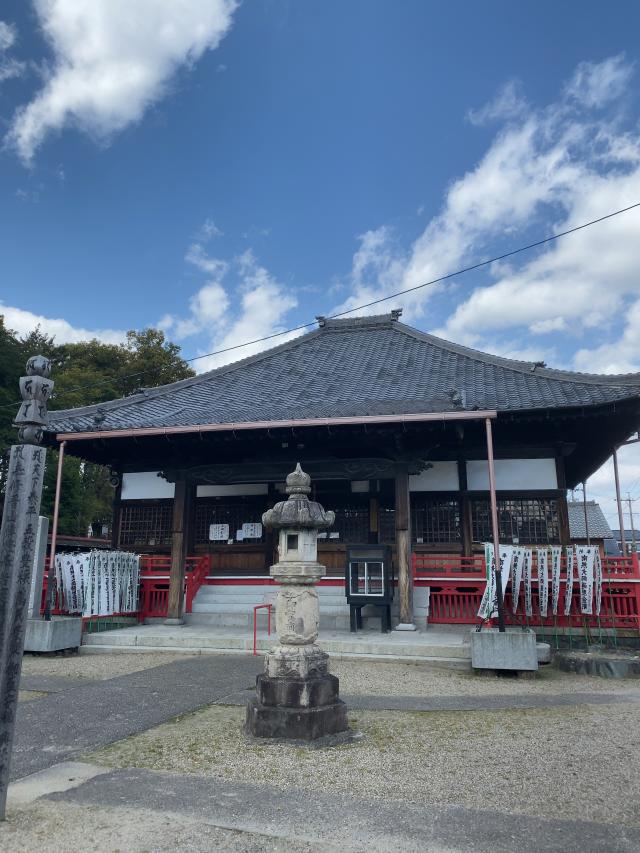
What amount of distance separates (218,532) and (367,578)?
16.5 feet

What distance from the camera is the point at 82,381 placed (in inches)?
1126

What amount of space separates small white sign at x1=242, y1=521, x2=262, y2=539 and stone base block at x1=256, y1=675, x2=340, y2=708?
9.07 m

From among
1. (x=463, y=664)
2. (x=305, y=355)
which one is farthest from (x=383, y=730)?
(x=305, y=355)

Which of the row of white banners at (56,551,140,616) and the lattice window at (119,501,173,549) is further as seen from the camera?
the lattice window at (119,501,173,549)

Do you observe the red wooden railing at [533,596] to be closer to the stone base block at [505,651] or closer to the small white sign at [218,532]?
the stone base block at [505,651]

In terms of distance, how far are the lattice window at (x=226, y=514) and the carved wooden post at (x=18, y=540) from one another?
1080cm

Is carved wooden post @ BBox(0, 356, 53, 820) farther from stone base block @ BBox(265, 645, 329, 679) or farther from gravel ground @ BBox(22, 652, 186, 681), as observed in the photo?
gravel ground @ BBox(22, 652, 186, 681)

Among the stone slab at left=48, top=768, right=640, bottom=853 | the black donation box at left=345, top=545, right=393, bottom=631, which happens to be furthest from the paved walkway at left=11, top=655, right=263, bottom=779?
the black donation box at left=345, top=545, right=393, bottom=631

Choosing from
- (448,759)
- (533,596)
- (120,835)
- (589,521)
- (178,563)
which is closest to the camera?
(120,835)


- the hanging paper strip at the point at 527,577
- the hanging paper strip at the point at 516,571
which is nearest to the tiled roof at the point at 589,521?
the hanging paper strip at the point at 527,577

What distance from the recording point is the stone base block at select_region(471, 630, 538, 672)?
8508 mm

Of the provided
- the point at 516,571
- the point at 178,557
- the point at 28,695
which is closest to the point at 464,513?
the point at 516,571

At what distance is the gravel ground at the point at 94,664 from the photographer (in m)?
8.94

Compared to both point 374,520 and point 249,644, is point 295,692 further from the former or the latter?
point 374,520
